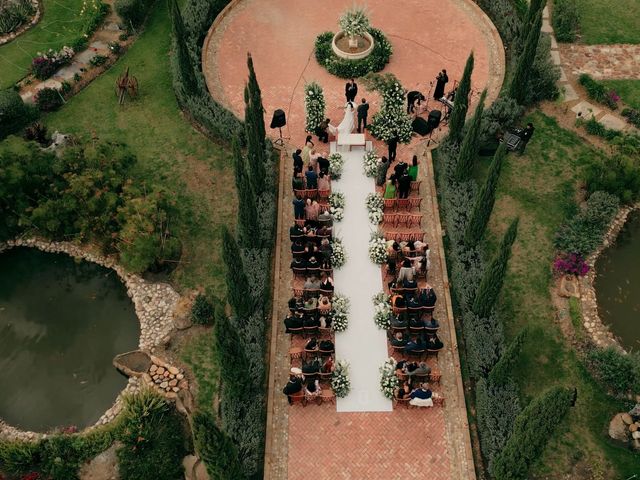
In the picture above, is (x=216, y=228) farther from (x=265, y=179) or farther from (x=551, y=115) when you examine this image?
(x=551, y=115)

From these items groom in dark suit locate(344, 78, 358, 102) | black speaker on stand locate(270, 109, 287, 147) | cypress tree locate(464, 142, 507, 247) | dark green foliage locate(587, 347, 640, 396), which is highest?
groom in dark suit locate(344, 78, 358, 102)

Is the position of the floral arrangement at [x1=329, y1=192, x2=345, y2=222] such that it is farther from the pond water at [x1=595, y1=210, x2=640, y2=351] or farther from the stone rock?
the stone rock

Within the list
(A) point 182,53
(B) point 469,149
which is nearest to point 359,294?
(B) point 469,149

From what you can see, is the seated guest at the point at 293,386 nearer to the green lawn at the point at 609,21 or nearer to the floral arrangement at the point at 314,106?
the floral arrangement at the point at 314,106

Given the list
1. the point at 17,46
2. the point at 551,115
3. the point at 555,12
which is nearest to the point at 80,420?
the point at 17,46

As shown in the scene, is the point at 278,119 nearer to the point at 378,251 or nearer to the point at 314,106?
the point at 314,106

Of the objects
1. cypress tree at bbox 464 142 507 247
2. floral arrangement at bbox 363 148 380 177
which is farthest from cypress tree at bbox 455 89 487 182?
floral arrangement at bbox 363 148 380 177
